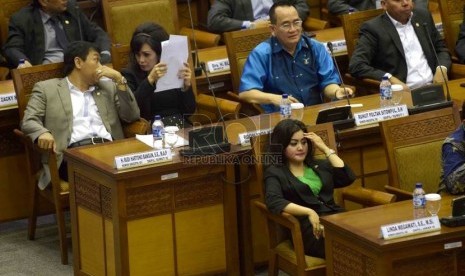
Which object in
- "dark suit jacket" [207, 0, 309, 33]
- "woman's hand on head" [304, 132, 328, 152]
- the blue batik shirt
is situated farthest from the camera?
"dark suit jacket" [207, 0, 309, 33]

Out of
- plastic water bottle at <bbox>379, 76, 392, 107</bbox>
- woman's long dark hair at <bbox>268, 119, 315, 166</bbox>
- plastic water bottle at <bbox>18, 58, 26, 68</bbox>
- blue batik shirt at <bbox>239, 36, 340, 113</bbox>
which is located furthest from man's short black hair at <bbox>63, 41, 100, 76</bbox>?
plastic water bottle at <bbox>379, 76, 392, 107</bbox>

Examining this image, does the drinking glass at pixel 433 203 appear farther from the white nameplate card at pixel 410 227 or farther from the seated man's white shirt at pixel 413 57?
the seated man's white shirt at pixel 413 57

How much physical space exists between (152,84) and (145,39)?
241 mm

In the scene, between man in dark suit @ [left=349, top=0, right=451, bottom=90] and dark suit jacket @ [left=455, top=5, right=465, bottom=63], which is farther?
dark suit jacket @ [left=455, top=5, right=465, bottom=63]

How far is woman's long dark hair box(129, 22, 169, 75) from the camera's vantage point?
6188 mm

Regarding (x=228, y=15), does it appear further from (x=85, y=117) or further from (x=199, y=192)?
(x=199, y=192)

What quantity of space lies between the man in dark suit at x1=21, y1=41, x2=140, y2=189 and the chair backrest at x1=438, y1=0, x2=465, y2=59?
2362 millimetres

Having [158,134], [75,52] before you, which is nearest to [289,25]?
[75,52]

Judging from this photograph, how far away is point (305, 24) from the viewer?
790 centimetres

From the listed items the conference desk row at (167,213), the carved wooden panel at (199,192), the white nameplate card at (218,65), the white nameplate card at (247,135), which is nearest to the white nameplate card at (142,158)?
the conference desk row at (167,213)

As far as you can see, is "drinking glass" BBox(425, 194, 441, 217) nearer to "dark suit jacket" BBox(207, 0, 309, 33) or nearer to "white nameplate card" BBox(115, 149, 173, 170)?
"white nameplate card" BBox(115, 149, 173, 170)

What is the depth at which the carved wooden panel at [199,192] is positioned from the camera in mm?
5359

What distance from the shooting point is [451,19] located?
7.61 meters

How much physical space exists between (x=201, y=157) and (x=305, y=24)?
2.72 m
